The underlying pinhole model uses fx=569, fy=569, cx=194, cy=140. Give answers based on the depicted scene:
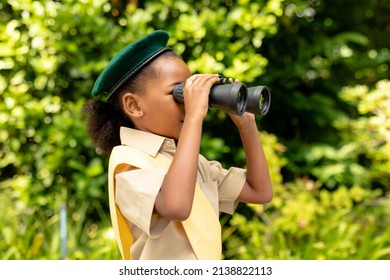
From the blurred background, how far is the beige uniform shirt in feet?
5.29

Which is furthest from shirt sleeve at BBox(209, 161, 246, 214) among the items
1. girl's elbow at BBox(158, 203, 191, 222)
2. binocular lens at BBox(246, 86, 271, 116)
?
girl's elbow at BBox(158, 203, 191, 222)

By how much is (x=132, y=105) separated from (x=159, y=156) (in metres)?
0.15

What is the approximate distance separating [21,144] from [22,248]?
0.75 m

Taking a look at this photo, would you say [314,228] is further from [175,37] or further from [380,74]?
[380,74]

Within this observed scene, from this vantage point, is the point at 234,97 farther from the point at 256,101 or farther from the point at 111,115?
the point at 111,115

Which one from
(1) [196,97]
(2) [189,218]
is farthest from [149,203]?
(1) [196,97]

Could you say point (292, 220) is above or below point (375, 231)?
above

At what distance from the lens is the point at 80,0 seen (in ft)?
10.5

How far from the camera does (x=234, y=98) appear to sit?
4.47 ft

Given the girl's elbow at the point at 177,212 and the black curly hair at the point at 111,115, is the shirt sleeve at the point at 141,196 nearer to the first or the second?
the girl's elbow at the point at 177,212

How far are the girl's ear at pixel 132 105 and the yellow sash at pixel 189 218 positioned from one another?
0.33ft

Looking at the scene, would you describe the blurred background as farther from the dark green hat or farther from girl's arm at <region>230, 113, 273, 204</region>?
the dark green hat

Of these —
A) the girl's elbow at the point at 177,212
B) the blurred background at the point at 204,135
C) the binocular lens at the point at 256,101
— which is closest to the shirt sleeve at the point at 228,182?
the binocular lens at the point at 256,101

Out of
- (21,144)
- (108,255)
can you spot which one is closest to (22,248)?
(108,255)
